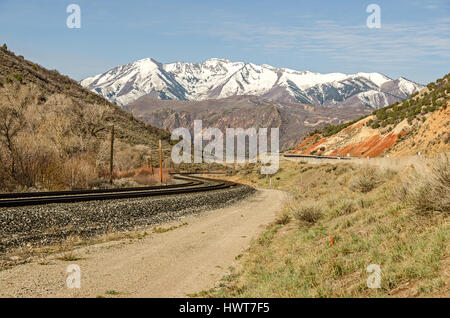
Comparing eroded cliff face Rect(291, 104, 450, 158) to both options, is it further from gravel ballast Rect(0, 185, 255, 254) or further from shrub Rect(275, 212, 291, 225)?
gravel ballast Rect(0, 185, 255, 254)

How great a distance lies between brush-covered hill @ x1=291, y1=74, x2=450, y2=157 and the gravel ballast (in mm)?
26376

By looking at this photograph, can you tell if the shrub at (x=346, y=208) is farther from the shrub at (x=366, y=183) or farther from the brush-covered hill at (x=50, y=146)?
the brush-covered hill at (x=50, y=146)

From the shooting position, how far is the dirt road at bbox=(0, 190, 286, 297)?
9445 millimetres

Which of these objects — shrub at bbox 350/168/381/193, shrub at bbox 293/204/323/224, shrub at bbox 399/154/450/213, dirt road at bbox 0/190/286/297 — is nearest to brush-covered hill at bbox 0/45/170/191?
dirt road at bbox 0/190/286/297

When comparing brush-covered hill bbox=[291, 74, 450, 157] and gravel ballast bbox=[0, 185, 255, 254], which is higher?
brush-covered hill bbox=[291, 74, 450, 157]

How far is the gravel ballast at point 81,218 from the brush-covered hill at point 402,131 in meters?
26.4

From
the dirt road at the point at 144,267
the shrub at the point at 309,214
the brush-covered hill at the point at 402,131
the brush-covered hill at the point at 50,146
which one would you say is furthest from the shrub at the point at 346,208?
the brush-covered hill at the point at 50,146

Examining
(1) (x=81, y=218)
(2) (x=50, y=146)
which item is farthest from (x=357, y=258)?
(2) (x=50, y=146)

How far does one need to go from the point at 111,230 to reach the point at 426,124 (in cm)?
4597

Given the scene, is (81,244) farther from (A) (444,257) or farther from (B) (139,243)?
(A) (444,257)

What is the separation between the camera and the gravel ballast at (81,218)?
15.1 metres

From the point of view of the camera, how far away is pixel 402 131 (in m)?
56.8

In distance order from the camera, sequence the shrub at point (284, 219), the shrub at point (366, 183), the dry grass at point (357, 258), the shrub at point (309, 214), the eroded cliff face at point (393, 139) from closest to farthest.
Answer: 1. the dry grass at point (357, 258)
2. the shrub at point (309, 214)
3. the shrub at point (366, 183)
4. the shrub at point (284, 219)
5. the eroded cliff face at point (393, 139)

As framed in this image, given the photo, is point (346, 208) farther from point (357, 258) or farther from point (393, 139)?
point (393, 139)
